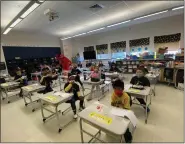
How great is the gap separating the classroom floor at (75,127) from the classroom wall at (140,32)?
4.44 meters

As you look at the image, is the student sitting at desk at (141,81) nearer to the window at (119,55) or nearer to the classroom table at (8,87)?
the classroom table at (8,87)

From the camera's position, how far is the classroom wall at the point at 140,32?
5590 mm

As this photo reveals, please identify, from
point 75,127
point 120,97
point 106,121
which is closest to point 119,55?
point 120,97

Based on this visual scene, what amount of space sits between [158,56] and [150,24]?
6.57 ft

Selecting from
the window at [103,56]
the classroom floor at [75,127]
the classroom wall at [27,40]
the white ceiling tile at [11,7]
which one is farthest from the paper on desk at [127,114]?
the window at [103,56]

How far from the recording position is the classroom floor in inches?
73.9

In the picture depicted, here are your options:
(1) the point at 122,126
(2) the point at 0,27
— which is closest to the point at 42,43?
(2) the point at 0,27

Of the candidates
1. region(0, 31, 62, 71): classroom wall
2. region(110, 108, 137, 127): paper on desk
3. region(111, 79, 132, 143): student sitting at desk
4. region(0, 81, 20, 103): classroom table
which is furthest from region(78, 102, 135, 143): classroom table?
region(0, 31, 62, 71): classroom wall

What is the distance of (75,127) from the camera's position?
2.20 meters

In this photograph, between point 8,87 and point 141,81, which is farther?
point 8,87

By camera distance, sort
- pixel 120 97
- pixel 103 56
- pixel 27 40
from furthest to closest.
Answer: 1. pixel 103 56
2. pixel 27 40
3. pixel 120 97

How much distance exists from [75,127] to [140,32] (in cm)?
666

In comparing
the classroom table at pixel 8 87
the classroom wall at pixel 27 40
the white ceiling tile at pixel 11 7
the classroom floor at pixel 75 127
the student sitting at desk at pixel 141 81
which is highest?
the white ceiling tile at pixel 11 7

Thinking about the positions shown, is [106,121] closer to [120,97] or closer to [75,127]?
[120,97]
